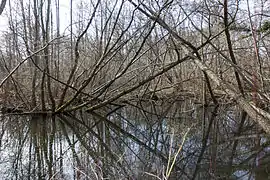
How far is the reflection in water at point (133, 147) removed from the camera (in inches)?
175

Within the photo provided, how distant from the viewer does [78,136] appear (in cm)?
712

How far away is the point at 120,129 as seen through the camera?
807 centimetres

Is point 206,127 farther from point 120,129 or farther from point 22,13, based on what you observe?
point 22,13

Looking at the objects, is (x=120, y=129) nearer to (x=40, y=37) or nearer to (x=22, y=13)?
(x=40, y=37)

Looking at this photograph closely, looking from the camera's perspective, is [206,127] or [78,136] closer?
[78,136]

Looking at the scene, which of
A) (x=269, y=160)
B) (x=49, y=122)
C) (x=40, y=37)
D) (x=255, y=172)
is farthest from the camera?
(x=40, y=37)

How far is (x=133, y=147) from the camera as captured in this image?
604 centimetres

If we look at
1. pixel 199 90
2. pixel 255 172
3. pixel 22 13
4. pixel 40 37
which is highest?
pixel 22 13

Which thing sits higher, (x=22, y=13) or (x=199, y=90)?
(x=22, y=13)

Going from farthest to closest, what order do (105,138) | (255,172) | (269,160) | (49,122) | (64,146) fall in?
(49,122), (105,138), (64,146), (269,160), (255,172)

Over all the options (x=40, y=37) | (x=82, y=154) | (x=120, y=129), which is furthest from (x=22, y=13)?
(x=82, y=154)

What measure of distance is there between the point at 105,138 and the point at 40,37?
4464 mm

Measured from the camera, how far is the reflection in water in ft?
14.6

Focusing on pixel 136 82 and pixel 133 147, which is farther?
pixel 136 82
